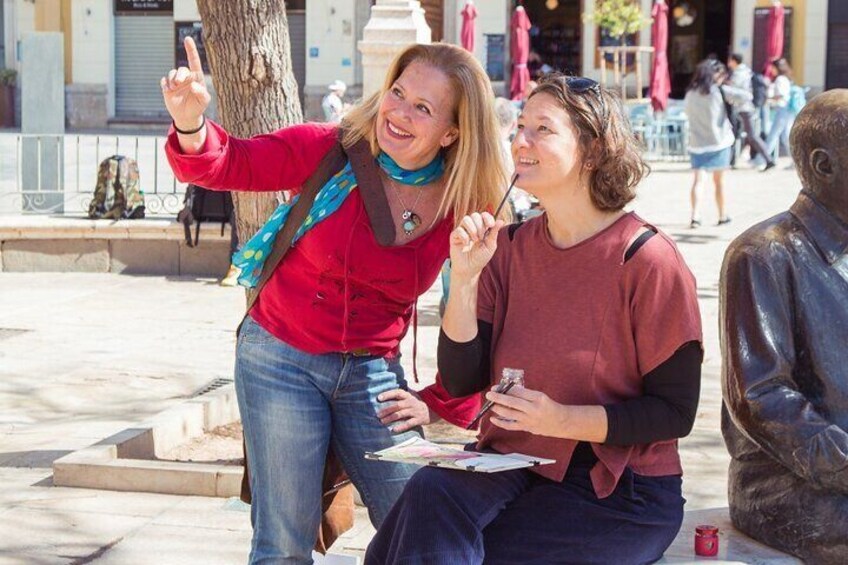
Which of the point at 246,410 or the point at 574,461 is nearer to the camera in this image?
the point at 574,461

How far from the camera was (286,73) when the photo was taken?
6113 millimetres

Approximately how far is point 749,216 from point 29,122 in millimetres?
7594

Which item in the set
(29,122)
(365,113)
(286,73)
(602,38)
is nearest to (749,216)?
(29,122)

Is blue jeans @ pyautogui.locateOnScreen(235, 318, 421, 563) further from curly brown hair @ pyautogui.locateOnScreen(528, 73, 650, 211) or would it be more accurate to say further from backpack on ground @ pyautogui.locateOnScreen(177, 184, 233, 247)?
backpack on ground @ pyautogui.locateOnScreen(177, 184, 233, 247)

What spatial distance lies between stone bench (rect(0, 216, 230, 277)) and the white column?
2389 mm

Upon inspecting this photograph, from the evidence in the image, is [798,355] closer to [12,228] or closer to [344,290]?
[344,290]

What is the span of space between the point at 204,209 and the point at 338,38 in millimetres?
20169

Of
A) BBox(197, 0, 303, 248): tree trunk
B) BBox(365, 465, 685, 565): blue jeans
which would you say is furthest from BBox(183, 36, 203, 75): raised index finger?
BBox(197, 0, 303, 248): tree trunk

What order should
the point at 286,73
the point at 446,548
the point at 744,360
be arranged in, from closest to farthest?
the point at 446,548, the point at 744,360, the point at 286,73

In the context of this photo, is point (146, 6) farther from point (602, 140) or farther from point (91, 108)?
point (602, 140)

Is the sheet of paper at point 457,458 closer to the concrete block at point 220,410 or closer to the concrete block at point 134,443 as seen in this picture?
the concrete block at point 134,443

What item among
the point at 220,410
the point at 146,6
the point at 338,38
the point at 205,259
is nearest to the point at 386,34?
the point at 205,259

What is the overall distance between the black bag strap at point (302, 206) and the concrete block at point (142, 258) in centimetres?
911

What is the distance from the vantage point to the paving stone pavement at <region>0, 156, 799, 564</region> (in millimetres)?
5152
